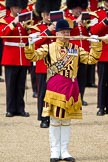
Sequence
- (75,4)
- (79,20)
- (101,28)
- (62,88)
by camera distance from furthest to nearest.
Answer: (75,4)
(79,20)
(101,28)
(62,88)

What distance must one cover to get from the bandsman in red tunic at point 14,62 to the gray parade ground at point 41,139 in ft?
0.69

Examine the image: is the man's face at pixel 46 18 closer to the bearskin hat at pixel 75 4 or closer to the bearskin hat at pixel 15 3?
the bearskin hat at pixel 15 3

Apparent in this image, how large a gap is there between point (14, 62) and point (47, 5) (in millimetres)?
847

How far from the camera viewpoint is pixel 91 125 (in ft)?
29.2

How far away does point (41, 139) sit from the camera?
8.00 meters

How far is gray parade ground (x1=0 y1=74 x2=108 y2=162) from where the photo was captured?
7160 millimetres

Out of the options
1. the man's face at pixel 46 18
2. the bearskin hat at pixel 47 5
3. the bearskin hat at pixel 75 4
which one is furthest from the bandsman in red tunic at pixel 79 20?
the man's face at pixel 46 18

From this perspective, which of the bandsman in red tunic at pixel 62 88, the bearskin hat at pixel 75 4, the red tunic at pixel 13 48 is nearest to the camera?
the bandsman in red tunic at pixel 62 88

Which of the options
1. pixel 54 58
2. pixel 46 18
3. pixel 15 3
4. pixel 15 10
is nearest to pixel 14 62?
pixel 15 10

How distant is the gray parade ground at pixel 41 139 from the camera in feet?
23.5

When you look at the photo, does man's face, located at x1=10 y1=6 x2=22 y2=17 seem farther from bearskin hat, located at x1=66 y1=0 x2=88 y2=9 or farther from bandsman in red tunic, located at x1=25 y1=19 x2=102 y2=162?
bandsman in red tunic, located at x1=25 y1=19 x2=102 y2=162

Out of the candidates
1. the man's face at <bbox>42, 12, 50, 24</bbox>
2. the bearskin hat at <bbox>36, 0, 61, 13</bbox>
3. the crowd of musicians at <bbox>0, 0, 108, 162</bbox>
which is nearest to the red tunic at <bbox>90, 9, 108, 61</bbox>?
the crowd of musicians at <bbox>0, 0, 108, 162</bbox>

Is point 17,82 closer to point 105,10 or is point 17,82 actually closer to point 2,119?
point 2,119

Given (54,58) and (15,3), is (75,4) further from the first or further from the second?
(54,58)
